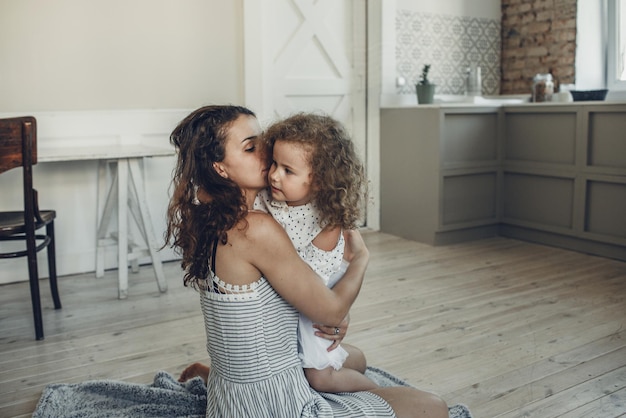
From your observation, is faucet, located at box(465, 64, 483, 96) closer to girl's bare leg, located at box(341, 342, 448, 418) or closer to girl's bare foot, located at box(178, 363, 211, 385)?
girl's bare foot, located at box(178, 363, 211, 385)

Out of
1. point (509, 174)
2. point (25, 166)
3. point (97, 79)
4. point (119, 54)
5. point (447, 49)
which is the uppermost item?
point (447, 49)

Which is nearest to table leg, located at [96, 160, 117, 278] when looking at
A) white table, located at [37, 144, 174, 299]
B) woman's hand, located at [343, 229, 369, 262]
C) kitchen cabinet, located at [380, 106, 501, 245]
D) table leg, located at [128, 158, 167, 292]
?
white table, located at [37, 144, 174, 299]

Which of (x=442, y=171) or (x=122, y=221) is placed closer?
(x=122, y=221)

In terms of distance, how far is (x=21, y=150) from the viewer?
2.70 meters

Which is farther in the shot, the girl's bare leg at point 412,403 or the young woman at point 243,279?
the girl's bare leg at point 412,403

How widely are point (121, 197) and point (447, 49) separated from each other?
9.91 feet

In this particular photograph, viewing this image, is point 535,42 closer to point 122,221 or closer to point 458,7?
point 458,7

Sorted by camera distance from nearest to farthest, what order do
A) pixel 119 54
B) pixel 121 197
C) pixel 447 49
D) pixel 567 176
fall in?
pixel 121 197 < pixel 119 54 < pixel 567 176 < pixel 447 49

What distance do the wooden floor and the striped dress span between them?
772 mm

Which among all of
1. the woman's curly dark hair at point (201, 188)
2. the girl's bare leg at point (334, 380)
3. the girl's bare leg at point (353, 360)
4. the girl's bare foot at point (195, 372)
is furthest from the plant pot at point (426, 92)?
the woman's curly dark hair at point (201, 188)

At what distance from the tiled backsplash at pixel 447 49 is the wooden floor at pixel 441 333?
5.67 ft

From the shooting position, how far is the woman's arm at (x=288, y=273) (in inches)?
53.9

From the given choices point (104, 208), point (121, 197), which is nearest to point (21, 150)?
point (121, 197)

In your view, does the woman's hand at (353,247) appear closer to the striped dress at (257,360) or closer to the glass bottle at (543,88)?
the striped dress at (257,360)
